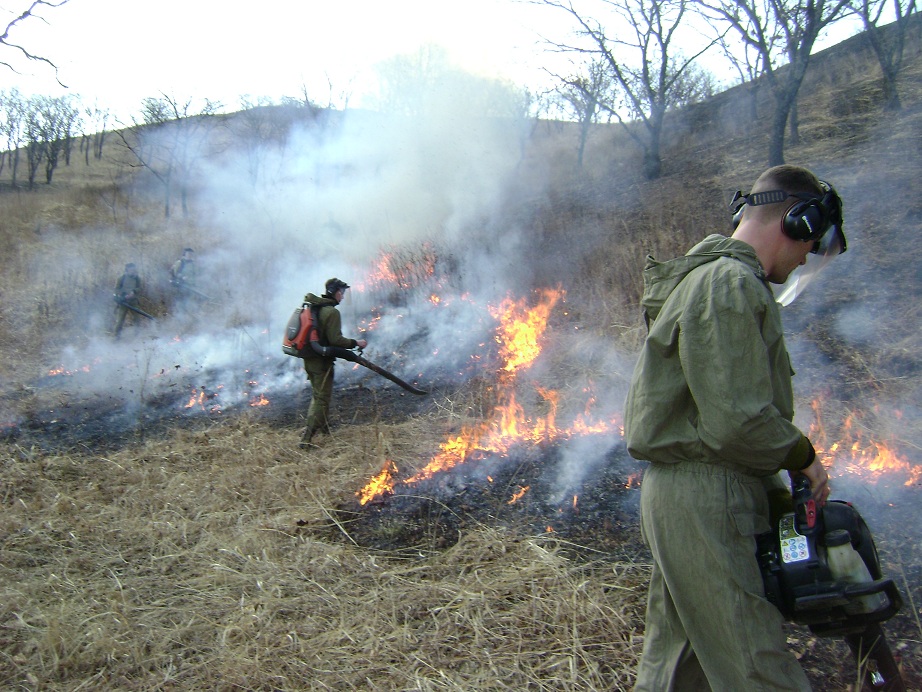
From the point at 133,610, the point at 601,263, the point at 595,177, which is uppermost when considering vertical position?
the point at 595,177

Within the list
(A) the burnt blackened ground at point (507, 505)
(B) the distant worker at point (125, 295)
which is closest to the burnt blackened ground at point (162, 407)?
(A) the burnt blackened ground at point (507, 505)

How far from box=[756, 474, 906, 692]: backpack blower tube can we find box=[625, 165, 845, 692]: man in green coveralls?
0.15 feet

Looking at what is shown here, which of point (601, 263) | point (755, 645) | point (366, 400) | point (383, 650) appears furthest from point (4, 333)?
point (755, 645)

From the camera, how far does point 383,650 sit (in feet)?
10.2

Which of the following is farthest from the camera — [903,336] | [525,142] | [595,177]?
[525,142]

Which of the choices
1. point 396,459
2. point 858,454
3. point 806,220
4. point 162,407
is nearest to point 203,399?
point 162,407

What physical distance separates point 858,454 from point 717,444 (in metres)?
3.68

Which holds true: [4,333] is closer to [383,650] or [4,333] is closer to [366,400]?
[366,400]

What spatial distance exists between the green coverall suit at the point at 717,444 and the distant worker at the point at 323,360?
5.19 m

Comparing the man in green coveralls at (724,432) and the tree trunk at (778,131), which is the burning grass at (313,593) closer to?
the man in green coveralls at (724,432)

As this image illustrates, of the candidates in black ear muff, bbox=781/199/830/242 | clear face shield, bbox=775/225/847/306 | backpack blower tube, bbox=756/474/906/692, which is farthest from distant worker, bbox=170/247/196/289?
backpack blower tube, bbox=756/474/906/692

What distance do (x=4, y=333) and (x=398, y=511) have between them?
42.9ft

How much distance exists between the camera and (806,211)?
1.96m

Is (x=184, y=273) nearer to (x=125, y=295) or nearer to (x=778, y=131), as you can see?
(x=125, y=295)
